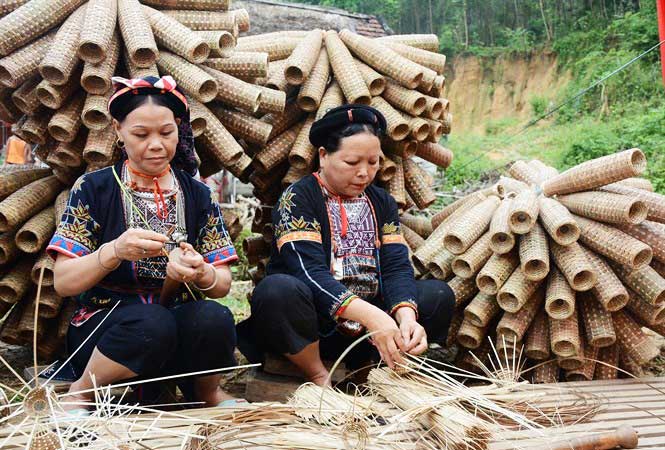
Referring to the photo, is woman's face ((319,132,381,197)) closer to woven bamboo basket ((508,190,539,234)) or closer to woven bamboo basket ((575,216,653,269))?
Result: woven bamboo basket ((508,190,539,234))

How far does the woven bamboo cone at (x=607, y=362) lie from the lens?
3.40 metres

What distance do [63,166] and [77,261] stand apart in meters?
0.92

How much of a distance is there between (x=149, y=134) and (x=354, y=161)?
896mm

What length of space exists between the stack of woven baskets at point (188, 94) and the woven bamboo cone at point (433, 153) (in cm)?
6

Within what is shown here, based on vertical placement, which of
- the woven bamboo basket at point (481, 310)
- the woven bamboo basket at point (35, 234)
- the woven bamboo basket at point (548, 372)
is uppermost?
the woven bamboo basket at point (35, 234)

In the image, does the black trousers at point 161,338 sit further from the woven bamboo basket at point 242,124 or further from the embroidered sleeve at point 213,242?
the woven bamboo basket at point 242,124

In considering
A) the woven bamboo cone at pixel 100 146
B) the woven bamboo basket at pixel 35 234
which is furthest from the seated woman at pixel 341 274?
the woven bamboo basket at pixel 35 234

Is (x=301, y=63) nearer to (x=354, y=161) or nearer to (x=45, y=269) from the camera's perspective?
(x=354, y=161)

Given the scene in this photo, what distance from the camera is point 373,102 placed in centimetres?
373

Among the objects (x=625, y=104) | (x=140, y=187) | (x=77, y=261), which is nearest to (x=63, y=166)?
(x=140, y=187)

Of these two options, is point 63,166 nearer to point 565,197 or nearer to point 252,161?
point 252,161

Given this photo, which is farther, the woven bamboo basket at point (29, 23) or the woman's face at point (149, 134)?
the woven bamboo basket at point (29, 23)

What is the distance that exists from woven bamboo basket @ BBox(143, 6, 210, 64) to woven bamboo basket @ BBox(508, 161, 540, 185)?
6.18 feet

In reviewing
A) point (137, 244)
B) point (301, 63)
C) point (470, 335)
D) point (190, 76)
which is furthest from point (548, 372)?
point (190, 76)
